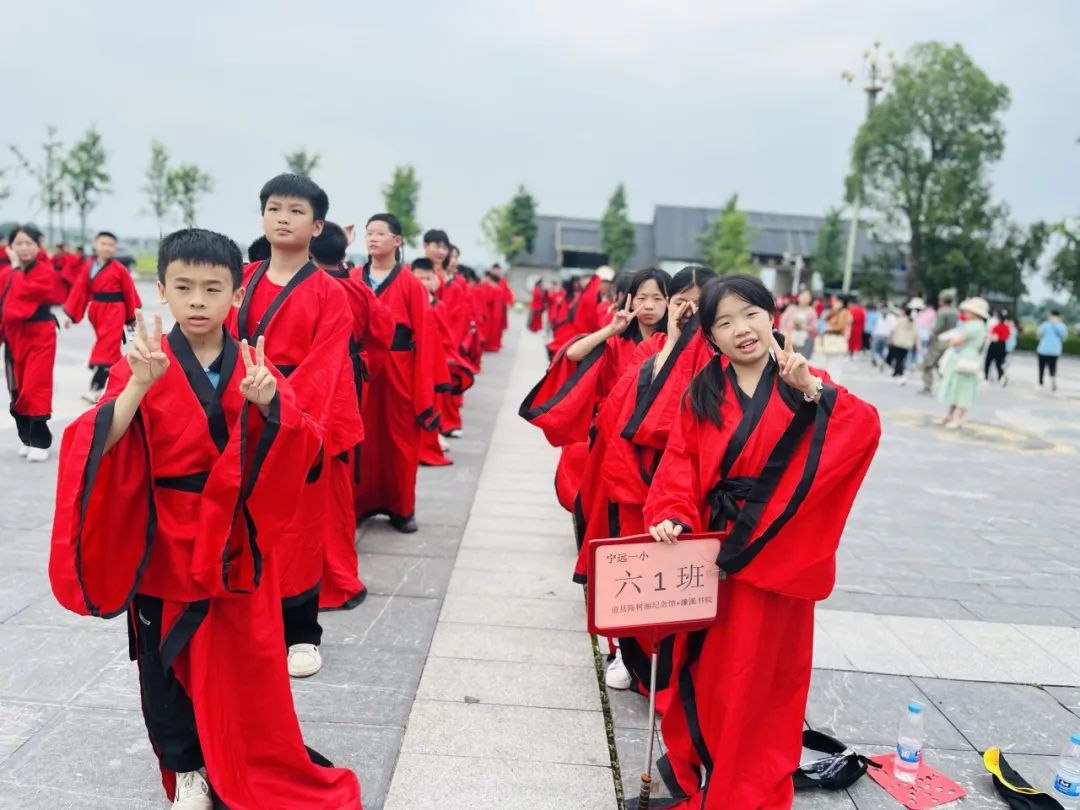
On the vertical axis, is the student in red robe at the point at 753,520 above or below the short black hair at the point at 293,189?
below

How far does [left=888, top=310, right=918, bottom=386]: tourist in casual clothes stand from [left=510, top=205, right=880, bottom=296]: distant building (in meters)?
39.0

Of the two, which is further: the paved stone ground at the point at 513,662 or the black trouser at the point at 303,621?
the black trouser at the point at 303,621

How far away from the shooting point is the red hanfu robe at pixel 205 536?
220 centimetres

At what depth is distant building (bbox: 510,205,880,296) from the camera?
57219 mm

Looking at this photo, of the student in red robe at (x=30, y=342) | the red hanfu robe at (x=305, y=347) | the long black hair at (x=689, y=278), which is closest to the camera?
the red hanfu robe at (x=305, y=347)

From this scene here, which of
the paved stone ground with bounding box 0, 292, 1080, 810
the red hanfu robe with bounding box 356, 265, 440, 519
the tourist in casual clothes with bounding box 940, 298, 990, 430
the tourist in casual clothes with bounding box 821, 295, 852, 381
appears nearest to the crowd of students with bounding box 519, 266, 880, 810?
the paved stone ground with bounding box 0, 292, 1080, 810

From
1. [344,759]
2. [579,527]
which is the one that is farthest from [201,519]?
[579,527]

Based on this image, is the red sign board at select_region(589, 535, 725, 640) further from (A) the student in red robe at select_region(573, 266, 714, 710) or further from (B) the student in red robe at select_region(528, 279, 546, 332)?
(B) the student in red robe at select_region(528, 279, 546, 332)

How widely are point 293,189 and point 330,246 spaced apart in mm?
1148

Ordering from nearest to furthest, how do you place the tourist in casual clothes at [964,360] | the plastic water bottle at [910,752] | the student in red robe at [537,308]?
the plastic water bottle at [910,752]
the tourist in casual clothes at [964,360]
the student in red robe at [537,308]

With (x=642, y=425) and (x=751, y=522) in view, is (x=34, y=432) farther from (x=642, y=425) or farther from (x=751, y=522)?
(x=751, y=522)

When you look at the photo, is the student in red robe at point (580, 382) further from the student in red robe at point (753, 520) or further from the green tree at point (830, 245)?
the green tree at point (830, 245)

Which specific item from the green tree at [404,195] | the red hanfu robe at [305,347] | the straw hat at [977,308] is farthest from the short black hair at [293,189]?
the green tree at [404,195]

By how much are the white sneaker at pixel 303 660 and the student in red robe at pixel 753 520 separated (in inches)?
59.7
